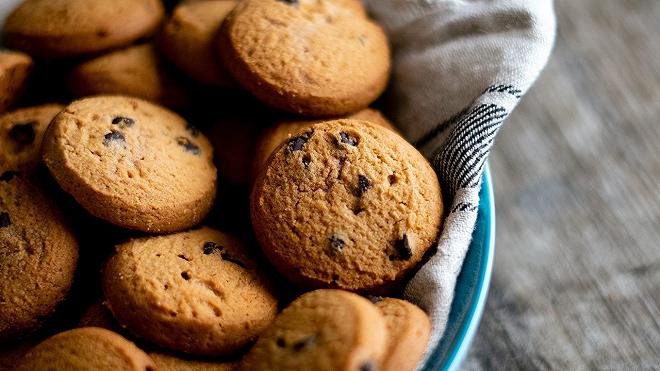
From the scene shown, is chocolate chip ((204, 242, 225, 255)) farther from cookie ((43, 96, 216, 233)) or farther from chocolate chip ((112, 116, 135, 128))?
chocolate chip ((112, 116, 135, 128))

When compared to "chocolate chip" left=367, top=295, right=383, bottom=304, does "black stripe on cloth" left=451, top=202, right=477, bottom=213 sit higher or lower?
higher

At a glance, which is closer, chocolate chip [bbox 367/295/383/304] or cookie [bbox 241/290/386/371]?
cookie [bbox 241/290/386/371]

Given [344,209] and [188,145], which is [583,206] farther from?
[188,145]

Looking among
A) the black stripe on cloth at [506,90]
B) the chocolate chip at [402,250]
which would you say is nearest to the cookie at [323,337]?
the chocolate chip at [402,250]

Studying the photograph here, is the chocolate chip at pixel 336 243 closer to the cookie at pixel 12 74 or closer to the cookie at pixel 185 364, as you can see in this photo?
the cookie at pixel 185 364

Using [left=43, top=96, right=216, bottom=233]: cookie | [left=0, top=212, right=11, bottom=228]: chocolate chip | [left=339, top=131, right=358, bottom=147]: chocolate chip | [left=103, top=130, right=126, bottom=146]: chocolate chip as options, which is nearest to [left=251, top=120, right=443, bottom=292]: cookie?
[left=339, top=131, right=358, bottom=147]: chocolate chip

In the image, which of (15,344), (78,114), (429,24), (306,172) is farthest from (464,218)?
(15,344)
